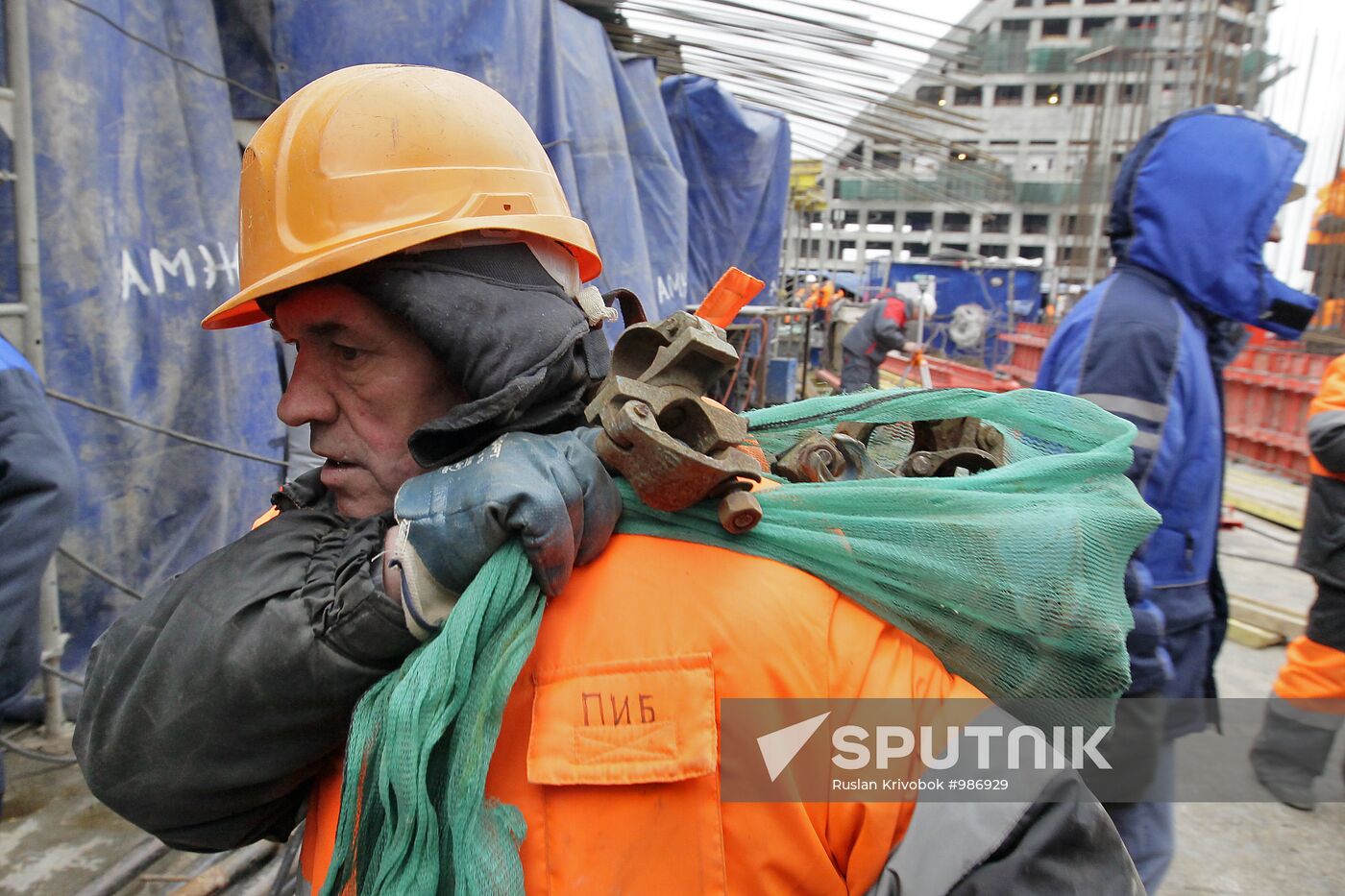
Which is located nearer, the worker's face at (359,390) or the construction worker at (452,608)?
the construction worker at (452,608)

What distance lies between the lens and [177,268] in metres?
3.57

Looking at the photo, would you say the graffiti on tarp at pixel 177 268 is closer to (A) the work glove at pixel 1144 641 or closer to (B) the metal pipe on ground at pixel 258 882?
(B) the metal pipe on ground at pixel 258 882

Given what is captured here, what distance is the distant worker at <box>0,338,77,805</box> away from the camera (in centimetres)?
239

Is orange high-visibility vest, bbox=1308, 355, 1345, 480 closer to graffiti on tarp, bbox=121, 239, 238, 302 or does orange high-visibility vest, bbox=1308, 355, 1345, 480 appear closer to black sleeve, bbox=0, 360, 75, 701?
black sleeve, bbox=0, 360, 75, 701

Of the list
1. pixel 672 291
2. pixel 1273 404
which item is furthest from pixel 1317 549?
pixel 1273 404

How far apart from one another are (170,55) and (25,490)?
2.13m

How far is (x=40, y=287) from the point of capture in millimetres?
3109

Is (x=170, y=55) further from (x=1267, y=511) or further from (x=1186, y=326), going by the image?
(x=1267, y=511)

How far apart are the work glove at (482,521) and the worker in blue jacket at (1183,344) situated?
187cm

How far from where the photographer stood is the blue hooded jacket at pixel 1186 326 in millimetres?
2234

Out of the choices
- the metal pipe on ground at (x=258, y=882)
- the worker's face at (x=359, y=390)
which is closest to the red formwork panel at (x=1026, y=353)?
the metal pipe on ground at (x=258, y=882)

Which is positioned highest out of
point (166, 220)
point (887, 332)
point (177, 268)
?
point (166, 220)

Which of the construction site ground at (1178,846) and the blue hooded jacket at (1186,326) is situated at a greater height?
the blue hooded jacket at (1186,326)

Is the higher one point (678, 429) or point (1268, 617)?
point (678, 429)
